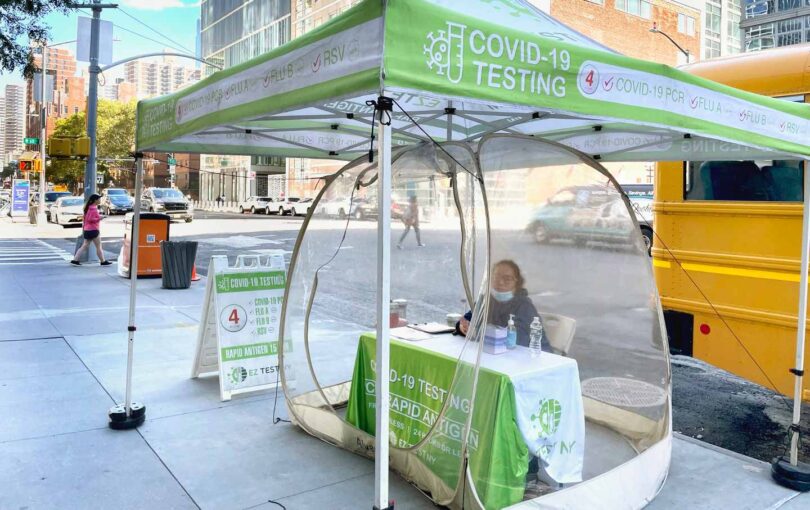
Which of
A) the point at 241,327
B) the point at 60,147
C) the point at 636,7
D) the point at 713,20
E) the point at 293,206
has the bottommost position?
the point at 241,327

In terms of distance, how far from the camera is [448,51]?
2.66 m

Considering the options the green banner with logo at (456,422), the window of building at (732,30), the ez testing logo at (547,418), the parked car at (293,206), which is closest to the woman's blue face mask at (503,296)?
the green banner with logo at (456,422)

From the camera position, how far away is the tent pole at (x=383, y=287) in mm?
2738

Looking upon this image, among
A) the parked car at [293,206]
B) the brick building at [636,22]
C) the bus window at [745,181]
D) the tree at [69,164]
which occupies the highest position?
the brick building at [636,22]

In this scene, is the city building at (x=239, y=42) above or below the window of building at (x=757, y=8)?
above

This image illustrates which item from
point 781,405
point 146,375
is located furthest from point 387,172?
point 781,405

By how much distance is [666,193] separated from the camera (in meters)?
6.28

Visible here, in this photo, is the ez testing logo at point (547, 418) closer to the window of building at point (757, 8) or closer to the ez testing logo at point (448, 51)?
the ez testing logo at point (448, 51)

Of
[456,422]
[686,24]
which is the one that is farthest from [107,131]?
[456,422]

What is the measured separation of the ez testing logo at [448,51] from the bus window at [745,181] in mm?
3942

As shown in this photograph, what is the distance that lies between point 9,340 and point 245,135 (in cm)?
480

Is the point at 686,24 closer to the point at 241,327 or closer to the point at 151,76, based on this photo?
the point at 241,327

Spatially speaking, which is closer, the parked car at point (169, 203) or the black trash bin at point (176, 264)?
the black trash bin at point (176, 264)

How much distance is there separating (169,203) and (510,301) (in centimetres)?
3291
